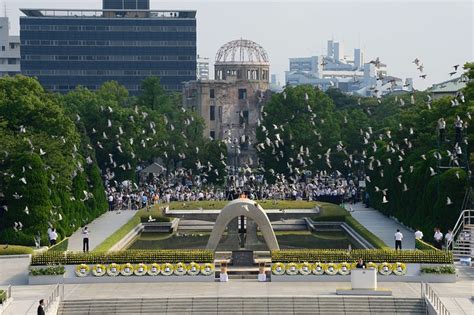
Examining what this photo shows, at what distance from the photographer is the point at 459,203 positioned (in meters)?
68.5

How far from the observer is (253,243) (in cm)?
7450

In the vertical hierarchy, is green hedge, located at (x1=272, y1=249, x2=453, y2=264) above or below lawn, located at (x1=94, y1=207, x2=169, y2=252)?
above

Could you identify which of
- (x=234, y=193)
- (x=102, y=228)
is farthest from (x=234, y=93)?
(x=102, y=228)

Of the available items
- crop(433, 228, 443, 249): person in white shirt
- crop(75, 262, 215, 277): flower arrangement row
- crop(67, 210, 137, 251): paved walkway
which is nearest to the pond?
crop(67, 210, 137, 251): paved walkway

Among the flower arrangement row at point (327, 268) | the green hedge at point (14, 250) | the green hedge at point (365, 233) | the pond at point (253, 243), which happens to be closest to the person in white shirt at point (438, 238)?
the green hedge at point (365, 233)

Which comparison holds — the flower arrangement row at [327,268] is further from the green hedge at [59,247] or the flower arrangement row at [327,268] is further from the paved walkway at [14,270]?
the paved walkway at [14,270]

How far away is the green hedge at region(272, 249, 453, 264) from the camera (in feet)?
195

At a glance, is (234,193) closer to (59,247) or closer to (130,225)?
(130,225)

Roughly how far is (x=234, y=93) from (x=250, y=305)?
397 ft

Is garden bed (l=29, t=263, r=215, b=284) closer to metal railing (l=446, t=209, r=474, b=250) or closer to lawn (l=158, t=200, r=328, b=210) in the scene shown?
metal railing (l=446, t=209, r=474, b=250)

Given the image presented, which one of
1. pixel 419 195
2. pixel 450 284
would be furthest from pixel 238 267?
pixel 419 195

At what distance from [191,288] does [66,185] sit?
2398cm

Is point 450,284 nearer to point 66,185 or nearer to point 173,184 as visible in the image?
point 66,185

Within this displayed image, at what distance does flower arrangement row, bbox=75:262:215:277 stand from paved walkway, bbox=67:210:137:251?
11516mm
